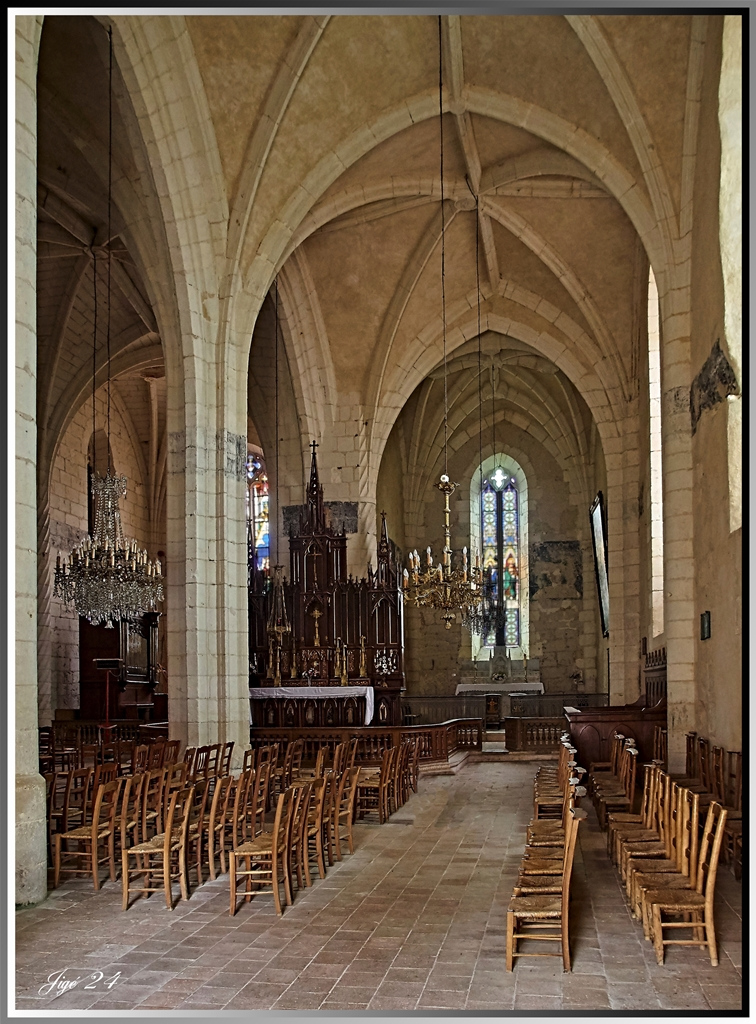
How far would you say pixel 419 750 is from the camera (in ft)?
49.8

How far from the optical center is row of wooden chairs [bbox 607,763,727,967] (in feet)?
16.7

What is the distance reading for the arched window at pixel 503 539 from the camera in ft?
93.9

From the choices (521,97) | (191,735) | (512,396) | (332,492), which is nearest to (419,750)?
(191,735)

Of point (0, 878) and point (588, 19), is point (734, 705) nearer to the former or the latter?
point (0, 878)

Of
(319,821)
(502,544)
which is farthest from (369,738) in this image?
(502,544)

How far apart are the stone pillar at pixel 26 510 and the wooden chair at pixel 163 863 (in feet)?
1.96

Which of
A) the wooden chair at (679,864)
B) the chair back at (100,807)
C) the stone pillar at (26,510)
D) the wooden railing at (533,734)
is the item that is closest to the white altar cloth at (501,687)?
the wooden railing at (533,734)

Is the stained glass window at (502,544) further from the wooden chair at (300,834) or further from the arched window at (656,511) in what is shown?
the wooden chair at (300,834)

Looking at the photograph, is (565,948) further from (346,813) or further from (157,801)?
(346,813)

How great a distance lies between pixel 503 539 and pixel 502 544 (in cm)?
15

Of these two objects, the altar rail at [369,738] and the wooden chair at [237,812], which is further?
the altar rail at [369,738]

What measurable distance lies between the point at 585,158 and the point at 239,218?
4676mm

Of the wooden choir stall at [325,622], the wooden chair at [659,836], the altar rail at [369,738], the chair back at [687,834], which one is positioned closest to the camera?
the chair back at [687,834]

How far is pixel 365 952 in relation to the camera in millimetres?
5422
